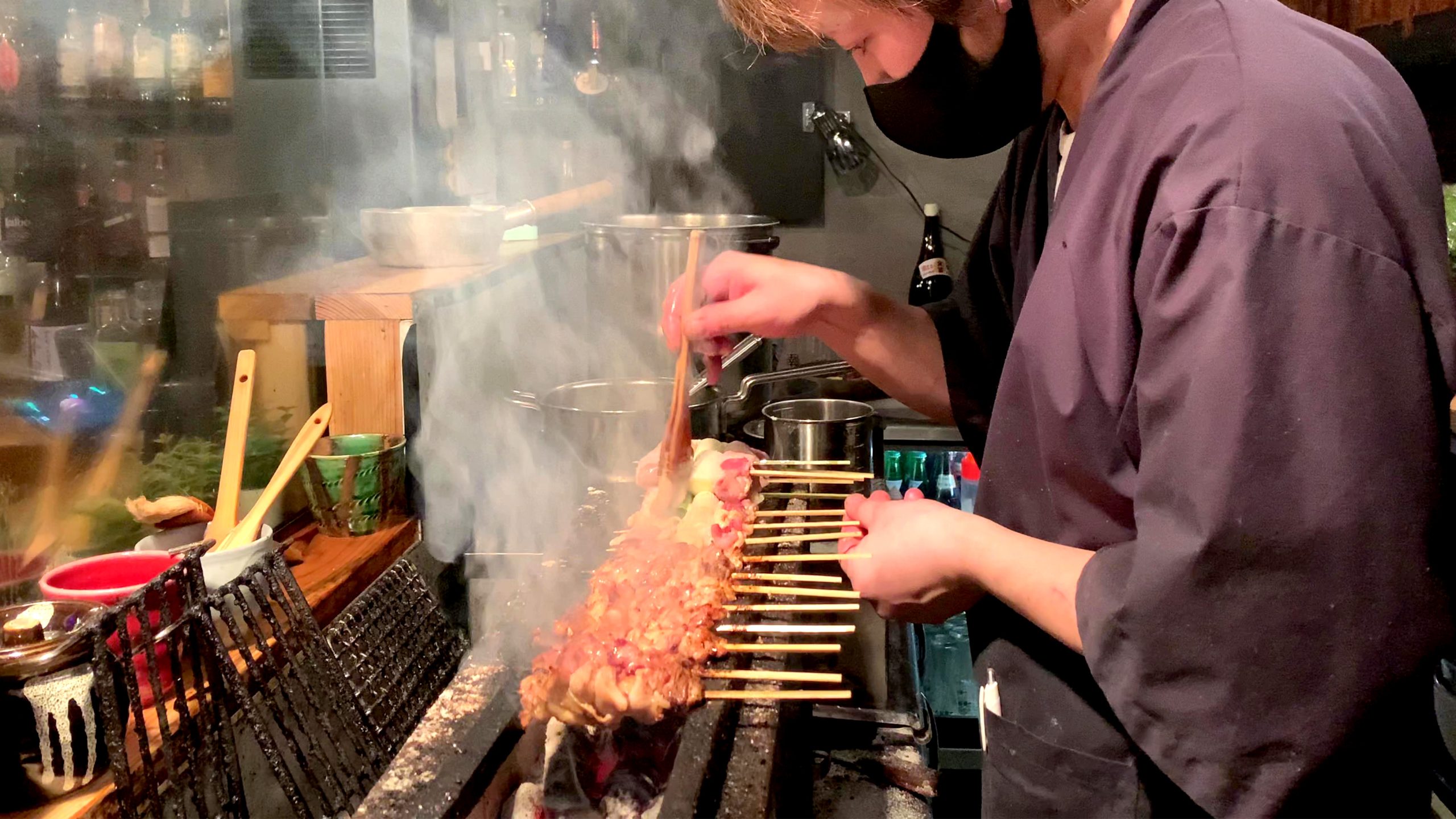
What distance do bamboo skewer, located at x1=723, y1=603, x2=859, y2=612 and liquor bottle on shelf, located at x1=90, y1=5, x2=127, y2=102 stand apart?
194cm

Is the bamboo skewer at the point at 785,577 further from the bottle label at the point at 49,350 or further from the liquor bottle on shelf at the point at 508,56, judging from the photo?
the liquor bottle on shelf at the point at 508,56

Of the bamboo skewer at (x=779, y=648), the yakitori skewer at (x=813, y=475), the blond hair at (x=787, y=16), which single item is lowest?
the bamboo skewer at (x=779, y=648)

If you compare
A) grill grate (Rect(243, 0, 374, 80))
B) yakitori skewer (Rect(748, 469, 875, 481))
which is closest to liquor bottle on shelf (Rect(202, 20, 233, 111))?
grill grate (Rect(243, 0, 374, 80))

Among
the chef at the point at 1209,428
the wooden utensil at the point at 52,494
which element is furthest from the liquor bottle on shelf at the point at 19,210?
the chef at the point at 1209,428

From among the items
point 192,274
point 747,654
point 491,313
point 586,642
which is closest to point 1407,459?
point 747,654

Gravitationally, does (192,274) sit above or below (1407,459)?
above

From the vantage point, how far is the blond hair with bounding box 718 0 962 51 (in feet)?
4.63

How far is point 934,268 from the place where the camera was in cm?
493

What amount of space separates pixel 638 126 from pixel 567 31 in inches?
22.8

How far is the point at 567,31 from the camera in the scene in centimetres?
415

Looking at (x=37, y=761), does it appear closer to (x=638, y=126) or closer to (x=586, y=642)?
(x=586, y=642)

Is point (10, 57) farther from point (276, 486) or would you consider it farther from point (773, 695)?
point (773, 695)

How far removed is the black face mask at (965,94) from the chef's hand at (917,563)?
633mm

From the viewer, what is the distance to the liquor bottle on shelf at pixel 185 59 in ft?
9.02
